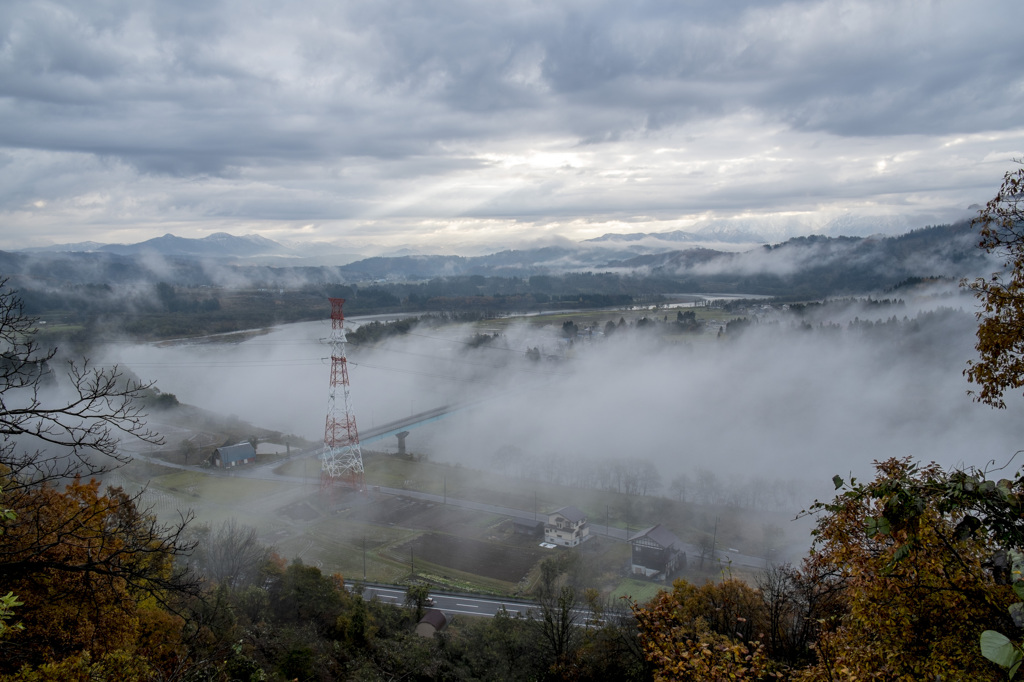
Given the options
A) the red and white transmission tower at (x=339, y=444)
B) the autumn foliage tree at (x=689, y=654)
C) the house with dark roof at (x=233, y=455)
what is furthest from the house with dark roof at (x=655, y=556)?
the house with dark roof at (x=233, y=455)

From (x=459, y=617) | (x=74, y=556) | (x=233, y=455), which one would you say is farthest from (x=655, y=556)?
(x=233, y=455)

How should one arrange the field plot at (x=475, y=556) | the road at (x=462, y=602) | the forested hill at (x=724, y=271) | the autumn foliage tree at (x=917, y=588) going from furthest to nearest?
the forested hill at (x=724, y=271) → the field plot at (x=475, y=556) → the road at (x=462, y=602) → the autumn foliage tree at (x=917, y=588)

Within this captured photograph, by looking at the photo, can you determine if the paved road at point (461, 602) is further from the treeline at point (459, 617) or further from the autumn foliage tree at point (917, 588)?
the autumn foliage tree at point (917, 588)

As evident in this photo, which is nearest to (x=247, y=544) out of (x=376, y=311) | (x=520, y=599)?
(x=520, y=599)

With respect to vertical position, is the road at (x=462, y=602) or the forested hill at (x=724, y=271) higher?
the forested hill at (x=724, y=271)

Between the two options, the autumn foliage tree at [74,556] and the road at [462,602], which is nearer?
the autumn foliage tree at [74,556]

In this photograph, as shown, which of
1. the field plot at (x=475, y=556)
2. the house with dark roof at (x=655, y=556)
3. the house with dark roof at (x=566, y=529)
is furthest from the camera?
the house with dark roof at (x=566, y=529)
